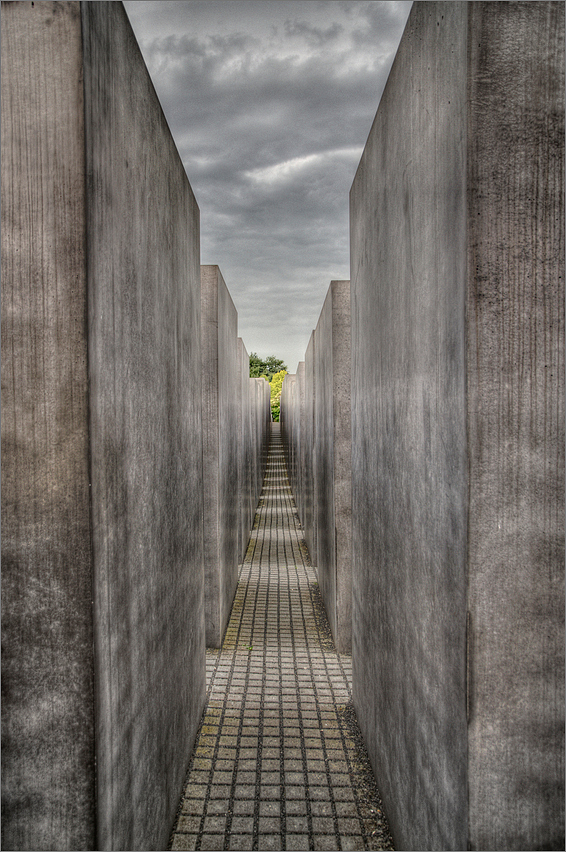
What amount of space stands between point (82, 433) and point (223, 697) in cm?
386

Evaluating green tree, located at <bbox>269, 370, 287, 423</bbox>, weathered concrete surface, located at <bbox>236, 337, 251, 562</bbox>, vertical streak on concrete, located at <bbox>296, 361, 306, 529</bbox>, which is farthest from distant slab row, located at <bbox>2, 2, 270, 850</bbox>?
green tree, located at <bbox>269, 370, 287, 423</bbox>

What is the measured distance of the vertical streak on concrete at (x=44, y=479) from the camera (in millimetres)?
1868

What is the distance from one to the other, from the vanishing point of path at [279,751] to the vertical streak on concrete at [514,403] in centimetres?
177

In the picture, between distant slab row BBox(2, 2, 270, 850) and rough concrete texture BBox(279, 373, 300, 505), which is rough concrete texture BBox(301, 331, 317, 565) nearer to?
rough concrete texture BBox(279, 373, 300, 505)

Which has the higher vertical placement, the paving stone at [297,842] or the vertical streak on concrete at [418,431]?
the vertical streak on concrete at [418,431]

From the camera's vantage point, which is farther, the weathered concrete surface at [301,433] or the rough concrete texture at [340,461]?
the weathered concrete surface at [301,433]

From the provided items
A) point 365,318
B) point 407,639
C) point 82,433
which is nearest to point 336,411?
point 365,318

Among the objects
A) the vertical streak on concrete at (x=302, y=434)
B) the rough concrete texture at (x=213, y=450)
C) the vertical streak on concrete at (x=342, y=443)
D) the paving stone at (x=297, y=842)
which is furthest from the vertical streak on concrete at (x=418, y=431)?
the vertical streak on concrete at (x=302, y=434)

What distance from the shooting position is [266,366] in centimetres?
9475

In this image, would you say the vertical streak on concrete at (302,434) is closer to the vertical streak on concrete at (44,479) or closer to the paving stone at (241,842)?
the paving stone at (241,842)

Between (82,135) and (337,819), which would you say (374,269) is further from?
(337,819)

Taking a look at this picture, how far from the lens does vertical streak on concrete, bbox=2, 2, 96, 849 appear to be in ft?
6.13

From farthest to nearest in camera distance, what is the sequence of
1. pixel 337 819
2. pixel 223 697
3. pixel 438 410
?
pixel 223 697 → pixel 337 819 → pixel 438 410

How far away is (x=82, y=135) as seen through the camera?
1870 mm
